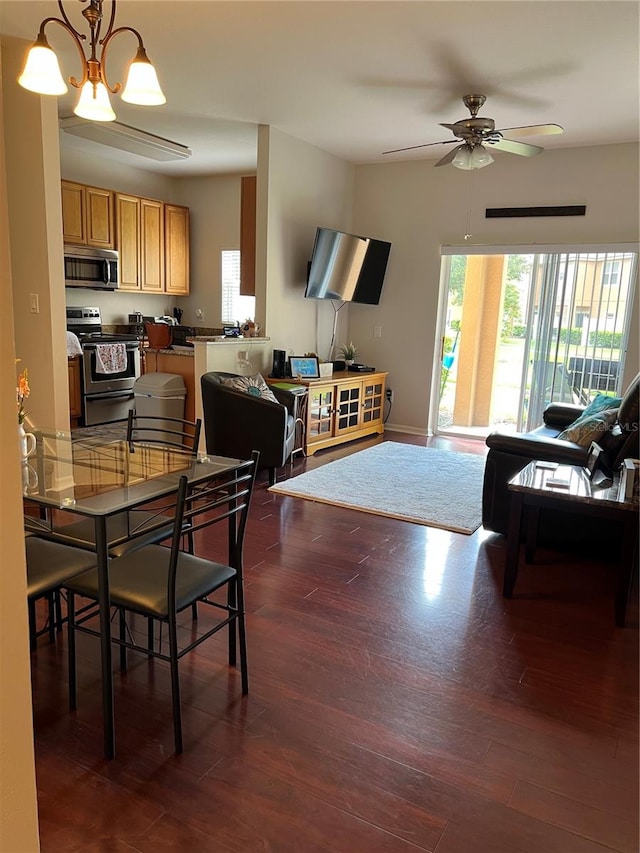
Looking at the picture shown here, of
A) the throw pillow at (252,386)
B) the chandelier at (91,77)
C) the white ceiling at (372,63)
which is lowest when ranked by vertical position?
the throw pillow at (252,386)

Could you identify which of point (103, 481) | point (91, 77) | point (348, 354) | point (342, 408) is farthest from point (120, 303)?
point (103, 481)

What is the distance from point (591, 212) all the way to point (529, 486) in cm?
404

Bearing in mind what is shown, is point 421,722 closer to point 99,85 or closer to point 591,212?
point 99,85

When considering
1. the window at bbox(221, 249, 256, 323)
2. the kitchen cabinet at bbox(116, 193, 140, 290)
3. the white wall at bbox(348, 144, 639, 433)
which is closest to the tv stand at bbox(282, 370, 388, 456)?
A: the white wall at bbox(348, 144, 639, 433)

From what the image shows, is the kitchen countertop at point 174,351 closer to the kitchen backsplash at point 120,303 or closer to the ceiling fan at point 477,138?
the kitchen backsplash at point 120,303

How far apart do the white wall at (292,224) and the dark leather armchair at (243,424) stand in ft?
4.42

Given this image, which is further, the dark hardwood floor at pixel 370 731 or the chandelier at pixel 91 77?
the chandelier at pixel 91 77

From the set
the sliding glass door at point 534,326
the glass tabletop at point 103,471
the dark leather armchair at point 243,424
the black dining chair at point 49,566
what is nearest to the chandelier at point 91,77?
the glass tabletop at point 103,471

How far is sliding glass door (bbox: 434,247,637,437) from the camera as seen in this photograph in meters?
5.96

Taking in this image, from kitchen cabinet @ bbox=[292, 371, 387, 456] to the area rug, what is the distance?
0.35 metres

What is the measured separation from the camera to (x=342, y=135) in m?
5.76

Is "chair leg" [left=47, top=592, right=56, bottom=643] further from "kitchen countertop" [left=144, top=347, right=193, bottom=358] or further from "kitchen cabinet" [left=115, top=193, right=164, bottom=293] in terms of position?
"kitchen cabinet" [left=115, top=193, right=164, bottom=293]

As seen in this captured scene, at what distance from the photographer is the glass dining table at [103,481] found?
6.24 feet

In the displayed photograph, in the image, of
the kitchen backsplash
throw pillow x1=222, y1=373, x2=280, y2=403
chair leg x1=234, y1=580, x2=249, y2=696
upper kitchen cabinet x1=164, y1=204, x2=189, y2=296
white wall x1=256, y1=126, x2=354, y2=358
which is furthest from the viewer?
upper kitchen cabinet x1=164, y1=204, x2=189, y2=296
